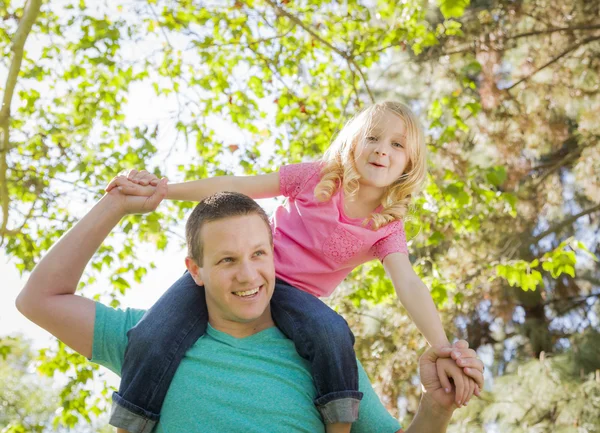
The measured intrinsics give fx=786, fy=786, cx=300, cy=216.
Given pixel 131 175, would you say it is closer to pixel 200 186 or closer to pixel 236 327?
pixel 200 186

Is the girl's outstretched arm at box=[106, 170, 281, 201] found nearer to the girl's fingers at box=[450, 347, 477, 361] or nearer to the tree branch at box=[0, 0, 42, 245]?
the girl's fingers at box=[450, 347, 477, 361]

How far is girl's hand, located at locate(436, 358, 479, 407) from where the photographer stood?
211 cm

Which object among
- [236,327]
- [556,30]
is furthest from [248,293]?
[556,30]

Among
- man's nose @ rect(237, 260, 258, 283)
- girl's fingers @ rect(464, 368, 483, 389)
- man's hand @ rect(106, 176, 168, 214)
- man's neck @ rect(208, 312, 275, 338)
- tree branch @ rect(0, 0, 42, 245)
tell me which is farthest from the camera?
tree branch @ rect(0, 0, 42, 245)

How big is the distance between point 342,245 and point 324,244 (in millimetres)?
62

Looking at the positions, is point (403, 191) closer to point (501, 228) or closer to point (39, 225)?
point (39, 225)

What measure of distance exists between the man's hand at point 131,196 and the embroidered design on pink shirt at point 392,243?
0.78m

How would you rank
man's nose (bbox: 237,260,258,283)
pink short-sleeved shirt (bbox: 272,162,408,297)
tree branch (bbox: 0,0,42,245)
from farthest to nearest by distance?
tree branch (bbox: 0,0,42,245) → pink short-sleeved shirt (bbox: 272,162,408,297) → man's nose (bbox: 237,260,258,283)

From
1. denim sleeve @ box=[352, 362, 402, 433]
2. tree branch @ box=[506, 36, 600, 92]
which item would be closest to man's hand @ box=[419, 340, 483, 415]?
denim sleeve @ box=[352, 362, 402, 433]

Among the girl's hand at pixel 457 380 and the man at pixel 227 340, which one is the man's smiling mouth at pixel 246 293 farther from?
the girl's hand at pixel 457 380

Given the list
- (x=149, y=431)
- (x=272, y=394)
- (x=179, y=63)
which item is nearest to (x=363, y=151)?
(x=272, y=394)

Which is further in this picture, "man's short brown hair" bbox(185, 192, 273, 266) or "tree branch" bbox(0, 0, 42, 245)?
"tree branch" bbox(0, 0, 42, 245)

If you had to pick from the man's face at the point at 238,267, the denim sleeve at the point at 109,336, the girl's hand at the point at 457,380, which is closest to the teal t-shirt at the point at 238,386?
the denim sleeve at the point at 109,336

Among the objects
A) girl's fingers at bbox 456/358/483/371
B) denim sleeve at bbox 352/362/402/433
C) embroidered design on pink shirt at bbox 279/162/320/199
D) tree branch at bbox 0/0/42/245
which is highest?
tree branch at bbox 0/0/42/245
